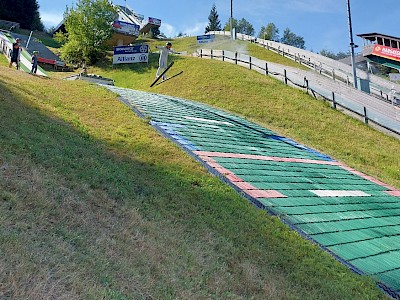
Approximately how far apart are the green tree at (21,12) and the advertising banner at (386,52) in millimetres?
53170

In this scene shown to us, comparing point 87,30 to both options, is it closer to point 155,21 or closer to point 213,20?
point 155,21

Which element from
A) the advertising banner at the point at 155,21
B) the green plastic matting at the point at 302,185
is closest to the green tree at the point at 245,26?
the advertising banner at the point at 155,21

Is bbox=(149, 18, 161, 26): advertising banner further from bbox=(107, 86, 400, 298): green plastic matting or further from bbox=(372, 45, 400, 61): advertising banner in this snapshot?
bbox=(107, 86, 400, 298): green plastic matting

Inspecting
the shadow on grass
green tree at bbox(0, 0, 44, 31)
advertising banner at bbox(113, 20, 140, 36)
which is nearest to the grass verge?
the shadow on grass

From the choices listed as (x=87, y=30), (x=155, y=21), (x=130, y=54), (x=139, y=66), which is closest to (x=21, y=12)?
(x=155, y=21)

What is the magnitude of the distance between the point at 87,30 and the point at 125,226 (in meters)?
37.6

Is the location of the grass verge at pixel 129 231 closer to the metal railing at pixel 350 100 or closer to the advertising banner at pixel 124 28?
the metal railing at pixel 350 100

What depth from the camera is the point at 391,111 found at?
2123cm

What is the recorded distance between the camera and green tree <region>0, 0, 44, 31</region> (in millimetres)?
62906

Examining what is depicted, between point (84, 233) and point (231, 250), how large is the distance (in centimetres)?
195

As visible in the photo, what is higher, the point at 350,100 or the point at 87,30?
the point at 87,30

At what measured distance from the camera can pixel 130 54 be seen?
3281 centimetres

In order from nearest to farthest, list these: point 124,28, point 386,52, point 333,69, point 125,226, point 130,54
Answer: point 125,226, point 130,54, point 386,52, point 333,69, point 124,28

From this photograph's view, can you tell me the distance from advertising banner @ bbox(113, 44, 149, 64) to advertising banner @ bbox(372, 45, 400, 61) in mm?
20596
